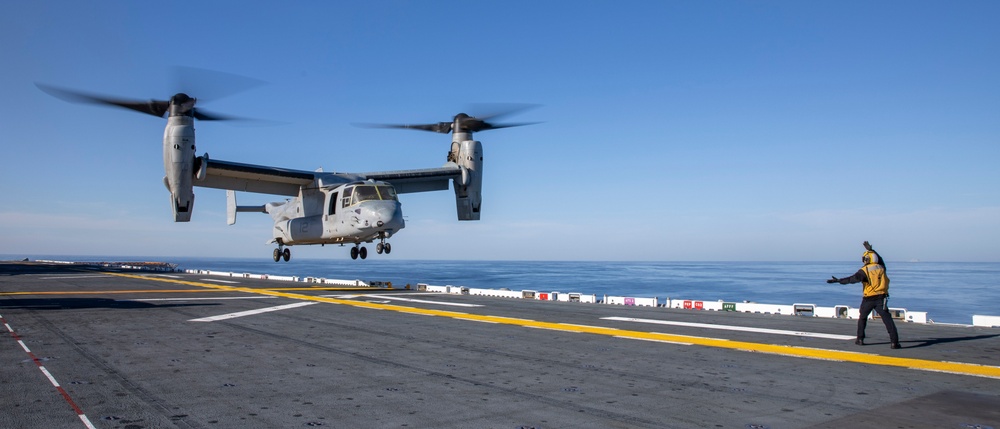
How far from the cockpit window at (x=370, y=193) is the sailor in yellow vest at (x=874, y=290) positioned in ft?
61.7

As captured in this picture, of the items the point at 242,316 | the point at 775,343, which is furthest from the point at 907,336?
the point at 242,316

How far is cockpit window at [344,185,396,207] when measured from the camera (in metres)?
26.0

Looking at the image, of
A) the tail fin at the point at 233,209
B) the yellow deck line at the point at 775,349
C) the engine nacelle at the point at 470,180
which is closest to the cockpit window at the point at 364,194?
the engine nacelle at the point at 470,180

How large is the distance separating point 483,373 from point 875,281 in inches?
282

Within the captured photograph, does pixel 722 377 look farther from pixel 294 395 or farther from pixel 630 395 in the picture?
pixel 294 395

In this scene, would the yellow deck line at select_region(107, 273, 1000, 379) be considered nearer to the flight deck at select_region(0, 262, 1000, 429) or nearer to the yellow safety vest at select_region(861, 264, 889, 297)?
the flight deck at select_region(0, 262, 1000, 429)

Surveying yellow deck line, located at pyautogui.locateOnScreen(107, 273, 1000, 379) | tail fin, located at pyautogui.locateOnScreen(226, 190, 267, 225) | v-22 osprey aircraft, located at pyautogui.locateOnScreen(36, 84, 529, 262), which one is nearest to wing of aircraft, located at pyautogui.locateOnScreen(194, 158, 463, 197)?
v-22 osprey aircraft, located at pyautogui.locateOnScreen(36, 84, 529, 262)

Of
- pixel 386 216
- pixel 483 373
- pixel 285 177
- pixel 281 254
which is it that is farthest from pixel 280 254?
pixel 483 373

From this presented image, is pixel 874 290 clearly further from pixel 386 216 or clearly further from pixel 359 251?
pixel 359 251

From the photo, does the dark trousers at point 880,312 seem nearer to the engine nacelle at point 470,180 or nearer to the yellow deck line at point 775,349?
the yellow deck line at point 775,349

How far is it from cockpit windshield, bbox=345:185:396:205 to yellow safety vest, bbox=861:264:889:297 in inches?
748

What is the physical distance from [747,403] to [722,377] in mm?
1499

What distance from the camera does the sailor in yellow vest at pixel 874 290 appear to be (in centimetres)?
1060

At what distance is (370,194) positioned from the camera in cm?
2609
